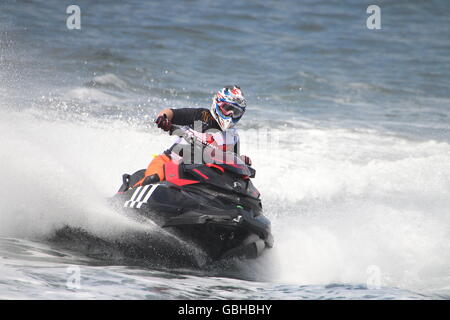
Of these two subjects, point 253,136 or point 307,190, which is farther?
point 253,136

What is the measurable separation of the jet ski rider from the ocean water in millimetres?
586

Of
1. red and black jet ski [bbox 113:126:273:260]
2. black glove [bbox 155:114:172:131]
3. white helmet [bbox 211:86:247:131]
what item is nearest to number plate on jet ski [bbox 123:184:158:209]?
red and black jet ski [bbox 113:126:273:260]

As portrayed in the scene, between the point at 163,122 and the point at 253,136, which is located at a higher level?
the point at 253,136

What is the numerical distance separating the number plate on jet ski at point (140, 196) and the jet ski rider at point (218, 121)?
0.10 meters

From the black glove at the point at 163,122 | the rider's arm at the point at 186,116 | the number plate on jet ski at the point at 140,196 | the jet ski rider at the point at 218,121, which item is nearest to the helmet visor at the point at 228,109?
the jet ski rider at the point at 218,121

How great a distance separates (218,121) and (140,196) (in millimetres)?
1081

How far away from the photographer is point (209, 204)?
19.2 feet

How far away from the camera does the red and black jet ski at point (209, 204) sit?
571 cm

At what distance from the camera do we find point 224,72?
17734 millimetres

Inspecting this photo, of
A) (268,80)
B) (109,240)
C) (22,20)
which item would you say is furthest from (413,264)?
(22,20)

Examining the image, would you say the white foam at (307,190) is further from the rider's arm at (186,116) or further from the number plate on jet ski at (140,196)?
the rider's arm at (186,116)

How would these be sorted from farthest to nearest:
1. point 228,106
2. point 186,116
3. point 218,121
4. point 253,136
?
point 253,136
point 186,116
point 218,121
point 228,106

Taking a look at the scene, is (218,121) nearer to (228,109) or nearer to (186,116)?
(228,109)

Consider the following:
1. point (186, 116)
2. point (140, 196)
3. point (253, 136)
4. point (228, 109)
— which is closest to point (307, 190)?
point (253, 136)
